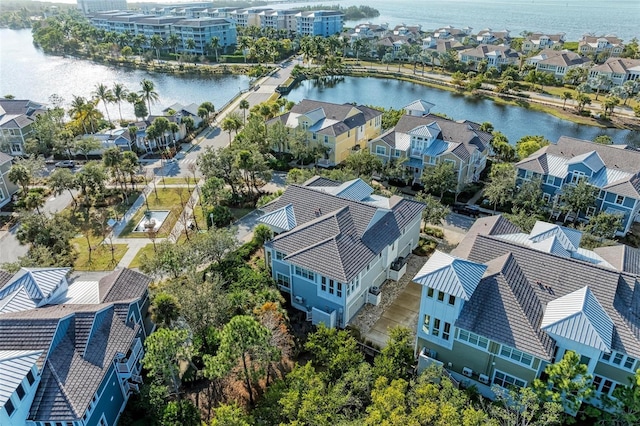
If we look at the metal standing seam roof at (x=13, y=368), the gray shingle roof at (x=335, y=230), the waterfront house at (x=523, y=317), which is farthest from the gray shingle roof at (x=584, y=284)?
the metal standing seam roof at (x=13, y=368)

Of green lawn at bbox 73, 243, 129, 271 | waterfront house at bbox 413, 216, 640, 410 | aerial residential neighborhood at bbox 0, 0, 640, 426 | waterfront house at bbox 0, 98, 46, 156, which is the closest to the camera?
aerial residential neighborhood at bbox 0, 0, 640, 426

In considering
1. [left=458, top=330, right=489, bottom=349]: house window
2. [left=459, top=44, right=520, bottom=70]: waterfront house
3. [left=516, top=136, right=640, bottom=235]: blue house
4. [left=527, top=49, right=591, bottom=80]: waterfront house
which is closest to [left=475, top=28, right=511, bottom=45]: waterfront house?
[left=459, top=44, right=520, bottom=70]: waterfront house

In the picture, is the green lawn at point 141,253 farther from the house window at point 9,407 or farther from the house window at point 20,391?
the house window at point 9,407

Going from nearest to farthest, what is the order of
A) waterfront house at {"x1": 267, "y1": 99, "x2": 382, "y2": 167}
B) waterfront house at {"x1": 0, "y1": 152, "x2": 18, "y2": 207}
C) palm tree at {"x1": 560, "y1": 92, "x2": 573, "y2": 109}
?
waterfront house at {"x1": 0, "y1": 152, "x2": 18, "y2": 207}
waterfront house at {"x1": 267, "y1": 99, "x2": 382, "y2": 167}
palm tree at {"x1": 560, "y1": 92, "x2": 573, "y2": 109}

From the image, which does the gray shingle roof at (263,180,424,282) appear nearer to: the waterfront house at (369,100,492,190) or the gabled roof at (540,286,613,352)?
the gabled roof at (540,286,613,352)

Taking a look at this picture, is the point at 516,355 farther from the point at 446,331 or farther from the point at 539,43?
the point at 539,43
